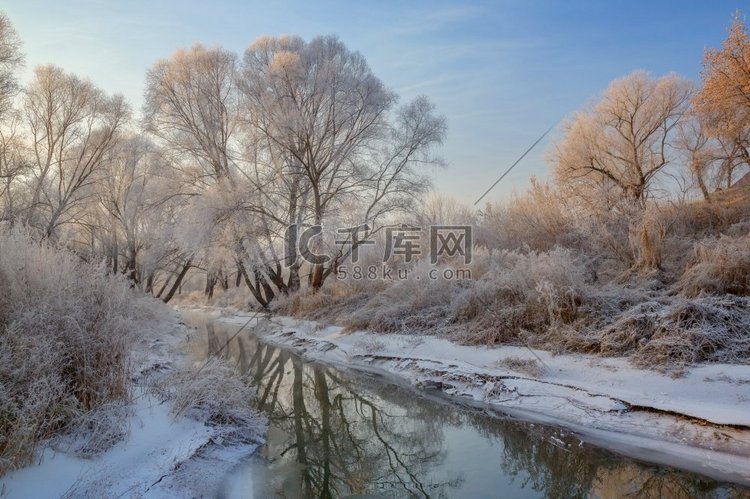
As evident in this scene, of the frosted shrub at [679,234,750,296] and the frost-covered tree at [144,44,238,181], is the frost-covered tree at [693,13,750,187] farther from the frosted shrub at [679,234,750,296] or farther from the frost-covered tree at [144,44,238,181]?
the frost-covered tree at [144,44,238,181]

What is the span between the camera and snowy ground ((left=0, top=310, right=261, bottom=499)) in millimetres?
3215

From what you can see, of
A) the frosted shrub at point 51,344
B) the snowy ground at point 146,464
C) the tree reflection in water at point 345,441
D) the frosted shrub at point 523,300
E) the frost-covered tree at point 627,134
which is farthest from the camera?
the frost-covered tree at point 627,134

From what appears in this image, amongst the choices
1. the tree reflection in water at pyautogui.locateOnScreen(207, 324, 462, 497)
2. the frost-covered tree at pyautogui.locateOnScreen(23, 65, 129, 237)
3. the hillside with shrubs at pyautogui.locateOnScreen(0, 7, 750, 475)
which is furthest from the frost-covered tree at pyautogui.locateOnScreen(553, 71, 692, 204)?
the frost-covered tree at pyautogui.locateOnScreen(23, 65, 129, 237)

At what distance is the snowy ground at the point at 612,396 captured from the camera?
167 inches

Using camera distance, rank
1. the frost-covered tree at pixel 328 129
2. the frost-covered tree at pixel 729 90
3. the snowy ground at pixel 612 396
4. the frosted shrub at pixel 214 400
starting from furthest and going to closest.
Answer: the frost-covered tree at pixel 328 129 → the frost-covered tree at pixel 729 90 → the frosted shrub at pixel 214 400 → the snowy ground at pixel 612 396

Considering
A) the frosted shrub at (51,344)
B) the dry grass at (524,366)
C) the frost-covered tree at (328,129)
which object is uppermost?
the frost-covered tree at (328,129)

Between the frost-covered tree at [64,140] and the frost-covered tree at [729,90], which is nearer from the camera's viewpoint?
the frost-covered tree at [729,90]

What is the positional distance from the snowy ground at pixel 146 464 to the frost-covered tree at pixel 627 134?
58.3 feet

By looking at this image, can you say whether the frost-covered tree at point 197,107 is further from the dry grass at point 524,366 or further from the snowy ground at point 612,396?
the dry grass at point 524,366

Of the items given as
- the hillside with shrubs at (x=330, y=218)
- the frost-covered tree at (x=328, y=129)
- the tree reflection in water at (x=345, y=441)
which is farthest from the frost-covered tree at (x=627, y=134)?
the tree reflection in water at (x=345, y=441)

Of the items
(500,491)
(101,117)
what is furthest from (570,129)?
(101,117)

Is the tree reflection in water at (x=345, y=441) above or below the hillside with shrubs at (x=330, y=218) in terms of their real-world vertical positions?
below

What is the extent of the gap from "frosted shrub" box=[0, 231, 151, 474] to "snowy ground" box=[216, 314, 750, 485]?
460 cm

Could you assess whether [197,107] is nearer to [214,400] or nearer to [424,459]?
[214,400]
